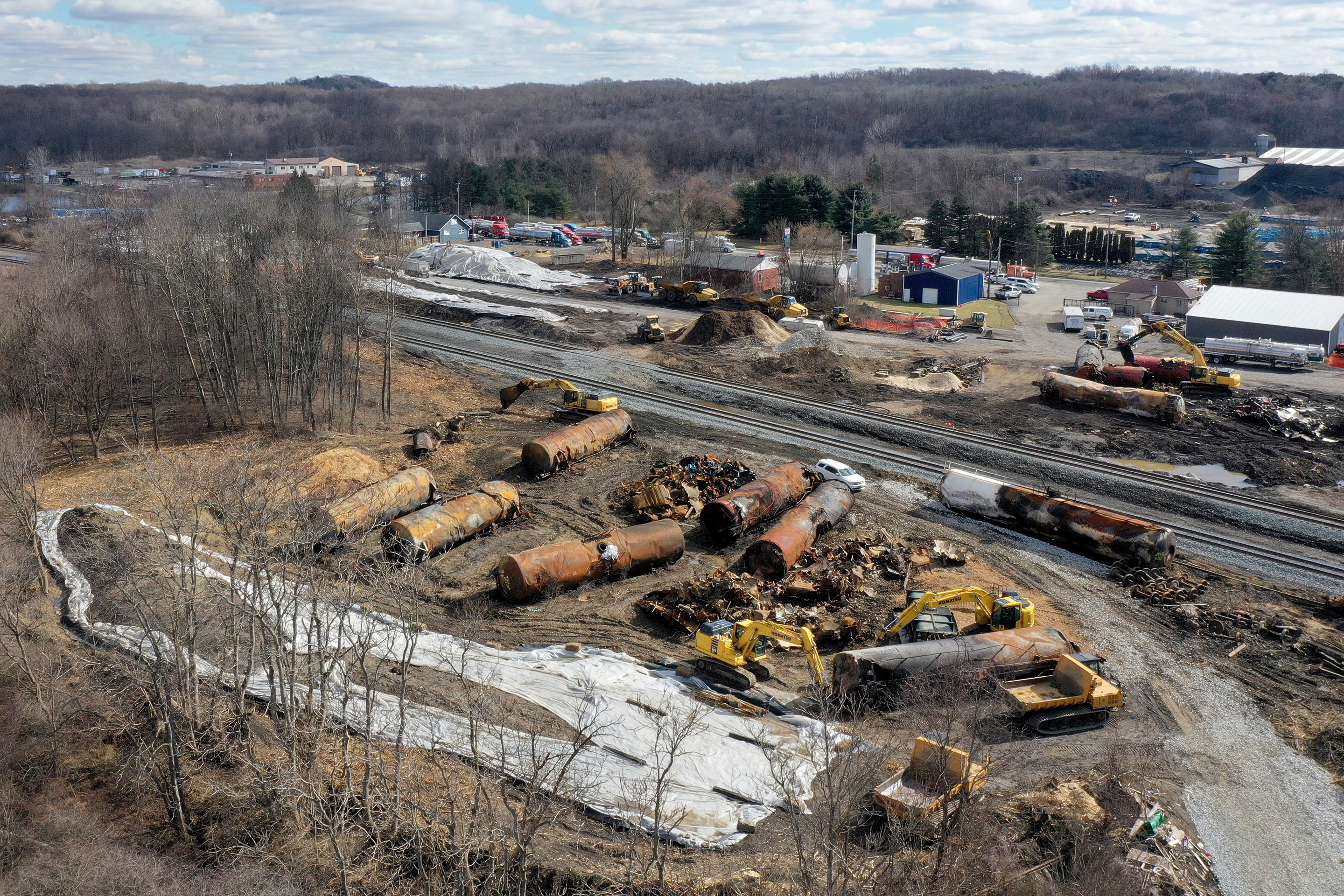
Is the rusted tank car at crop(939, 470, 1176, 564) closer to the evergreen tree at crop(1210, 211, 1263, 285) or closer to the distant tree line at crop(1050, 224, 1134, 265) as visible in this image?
the evergreen tree at crop(1210, 211, 1263, 285)

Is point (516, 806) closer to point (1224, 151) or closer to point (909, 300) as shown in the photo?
point (909, 300)

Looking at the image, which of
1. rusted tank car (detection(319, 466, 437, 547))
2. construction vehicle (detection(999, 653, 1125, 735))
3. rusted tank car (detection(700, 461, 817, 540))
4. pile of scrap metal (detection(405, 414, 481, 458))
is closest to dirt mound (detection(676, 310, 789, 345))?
pile of scrap metal (detection(405, 414, 481, 458))

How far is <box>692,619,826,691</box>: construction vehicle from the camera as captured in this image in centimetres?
2347

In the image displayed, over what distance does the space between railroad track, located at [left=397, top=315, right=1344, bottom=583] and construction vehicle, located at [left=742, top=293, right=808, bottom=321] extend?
48.2 feet

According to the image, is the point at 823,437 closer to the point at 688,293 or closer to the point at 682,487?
the point at 682,487

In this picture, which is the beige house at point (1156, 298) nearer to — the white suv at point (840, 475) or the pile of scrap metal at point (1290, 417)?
the pile of scrap metal at point (1290, 417)

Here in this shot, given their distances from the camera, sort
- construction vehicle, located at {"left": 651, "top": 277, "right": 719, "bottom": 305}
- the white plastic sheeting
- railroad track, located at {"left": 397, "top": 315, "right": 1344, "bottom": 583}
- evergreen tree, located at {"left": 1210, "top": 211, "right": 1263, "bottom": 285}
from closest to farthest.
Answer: railroad track, located at {"left": 397, "top": 315, "right": 1344, "bottom": 583} → the white plastic sheeting → construction vehicle, located at {"left": 651, "top": 277, "right": 719, "bottom": 305} → evergreen tree, located at {"left": 1210, "top": 211, "right": 1263, "bottom": 285}

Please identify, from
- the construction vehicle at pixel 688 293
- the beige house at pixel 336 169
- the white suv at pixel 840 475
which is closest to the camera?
the white suv at pixel 840 475

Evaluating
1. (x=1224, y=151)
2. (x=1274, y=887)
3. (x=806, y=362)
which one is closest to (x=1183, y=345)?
(x=806, y=362)

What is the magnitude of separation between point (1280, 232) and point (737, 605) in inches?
3452

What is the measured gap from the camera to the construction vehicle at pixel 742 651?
924 inches

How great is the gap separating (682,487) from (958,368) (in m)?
23.6

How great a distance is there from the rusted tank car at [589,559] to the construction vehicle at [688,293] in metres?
38.9

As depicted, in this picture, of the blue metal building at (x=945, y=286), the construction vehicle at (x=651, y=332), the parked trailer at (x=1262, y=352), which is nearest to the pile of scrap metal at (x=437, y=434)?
the construction vehicle at (x=651, y=332)
